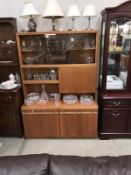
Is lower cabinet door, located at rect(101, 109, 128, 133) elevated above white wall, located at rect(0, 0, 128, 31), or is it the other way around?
white wall, located at rect(0, 0, 128, 31)

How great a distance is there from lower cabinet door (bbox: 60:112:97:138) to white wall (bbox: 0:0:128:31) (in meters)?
1.44

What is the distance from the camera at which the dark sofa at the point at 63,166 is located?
117 cm

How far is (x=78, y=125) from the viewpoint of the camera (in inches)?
111

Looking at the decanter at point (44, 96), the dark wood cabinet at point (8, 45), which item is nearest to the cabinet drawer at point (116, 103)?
the decanter at point (44, 96)

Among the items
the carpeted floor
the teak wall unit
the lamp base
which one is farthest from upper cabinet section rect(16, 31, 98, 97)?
the carpeted floor

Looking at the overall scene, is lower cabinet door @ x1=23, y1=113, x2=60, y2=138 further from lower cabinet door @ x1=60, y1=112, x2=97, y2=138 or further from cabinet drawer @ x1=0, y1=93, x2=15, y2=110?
cabinet drawer @ x1=0, y1=93, x2=15, y2=110

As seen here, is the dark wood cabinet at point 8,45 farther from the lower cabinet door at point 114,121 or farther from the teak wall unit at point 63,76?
the lower cabinet door at point 114,121

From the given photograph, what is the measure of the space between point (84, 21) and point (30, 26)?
2.87ft

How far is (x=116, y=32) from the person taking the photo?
2652 mm

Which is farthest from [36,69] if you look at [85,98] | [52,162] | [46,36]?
[52,162]

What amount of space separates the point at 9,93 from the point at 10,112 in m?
0.32

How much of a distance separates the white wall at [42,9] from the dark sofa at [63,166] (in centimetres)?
224

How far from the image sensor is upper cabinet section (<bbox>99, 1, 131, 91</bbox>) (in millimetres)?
2488

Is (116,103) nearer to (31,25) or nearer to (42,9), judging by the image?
(31,25)
